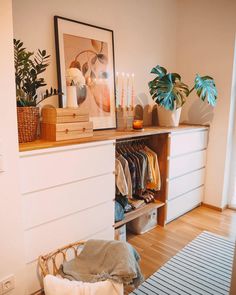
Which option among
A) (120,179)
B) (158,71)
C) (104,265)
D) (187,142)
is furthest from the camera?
(187,142)

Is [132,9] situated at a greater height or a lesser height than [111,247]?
greater

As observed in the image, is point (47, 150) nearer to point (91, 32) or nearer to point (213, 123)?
point (91, 32)

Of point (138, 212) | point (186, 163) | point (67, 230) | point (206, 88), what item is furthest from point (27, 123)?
point (206, 88)

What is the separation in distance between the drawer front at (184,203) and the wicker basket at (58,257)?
4.16ft

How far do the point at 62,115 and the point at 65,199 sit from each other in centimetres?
58

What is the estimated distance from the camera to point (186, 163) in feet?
9.48

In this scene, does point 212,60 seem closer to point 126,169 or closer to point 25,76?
point 126,169

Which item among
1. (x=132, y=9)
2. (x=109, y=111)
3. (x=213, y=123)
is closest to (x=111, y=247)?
(x=109, y=111)

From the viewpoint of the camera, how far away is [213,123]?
315cm

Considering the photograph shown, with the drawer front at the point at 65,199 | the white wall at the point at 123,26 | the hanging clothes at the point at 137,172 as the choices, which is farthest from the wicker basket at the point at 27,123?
the hanging clothes at the point at 137,172

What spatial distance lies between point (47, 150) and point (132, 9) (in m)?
1.98

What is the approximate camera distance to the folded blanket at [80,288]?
143 cm

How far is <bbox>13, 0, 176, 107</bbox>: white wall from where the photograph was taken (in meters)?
1.99

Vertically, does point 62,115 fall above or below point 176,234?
above
